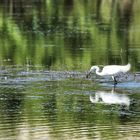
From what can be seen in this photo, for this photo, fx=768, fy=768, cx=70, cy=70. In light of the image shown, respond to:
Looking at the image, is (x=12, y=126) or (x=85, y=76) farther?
(x=85, y=76)

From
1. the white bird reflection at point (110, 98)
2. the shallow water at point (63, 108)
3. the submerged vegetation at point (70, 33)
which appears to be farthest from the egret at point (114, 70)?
the submerged vegetation at point (70, 33)

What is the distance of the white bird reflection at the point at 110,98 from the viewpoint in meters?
17.8

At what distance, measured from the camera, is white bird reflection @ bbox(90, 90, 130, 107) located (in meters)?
17.8

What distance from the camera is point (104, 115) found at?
16.2 m

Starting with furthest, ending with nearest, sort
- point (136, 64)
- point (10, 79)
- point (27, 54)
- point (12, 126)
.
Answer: point (27, 54), point (136, 64), point (10, 79), point (12, 126)

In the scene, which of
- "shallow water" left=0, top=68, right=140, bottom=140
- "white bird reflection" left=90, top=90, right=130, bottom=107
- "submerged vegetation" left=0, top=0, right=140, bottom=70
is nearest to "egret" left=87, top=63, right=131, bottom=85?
"shallow water" left=0, top=68, right=140, bottom=140

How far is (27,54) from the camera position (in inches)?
1022

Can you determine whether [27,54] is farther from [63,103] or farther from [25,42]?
[63,103]

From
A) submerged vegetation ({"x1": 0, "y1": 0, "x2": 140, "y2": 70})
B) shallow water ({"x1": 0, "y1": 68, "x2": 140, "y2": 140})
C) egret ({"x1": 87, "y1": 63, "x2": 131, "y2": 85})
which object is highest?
submerged vegetation ({"x1": 0, "y1": 0, "x2": 140, "y2": 70})

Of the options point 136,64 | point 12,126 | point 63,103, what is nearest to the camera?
point 12,126

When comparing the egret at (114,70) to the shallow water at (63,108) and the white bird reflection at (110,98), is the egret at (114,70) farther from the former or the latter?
the white bird reflection at (110,98)

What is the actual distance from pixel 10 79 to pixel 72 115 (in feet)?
15.7

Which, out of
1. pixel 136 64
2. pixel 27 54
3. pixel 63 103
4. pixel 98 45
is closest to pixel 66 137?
pixel 63 103

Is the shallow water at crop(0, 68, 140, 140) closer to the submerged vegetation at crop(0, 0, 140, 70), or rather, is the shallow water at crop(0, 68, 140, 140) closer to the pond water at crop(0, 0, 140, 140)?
the pond water at crop(0, 0, 140, 140)
